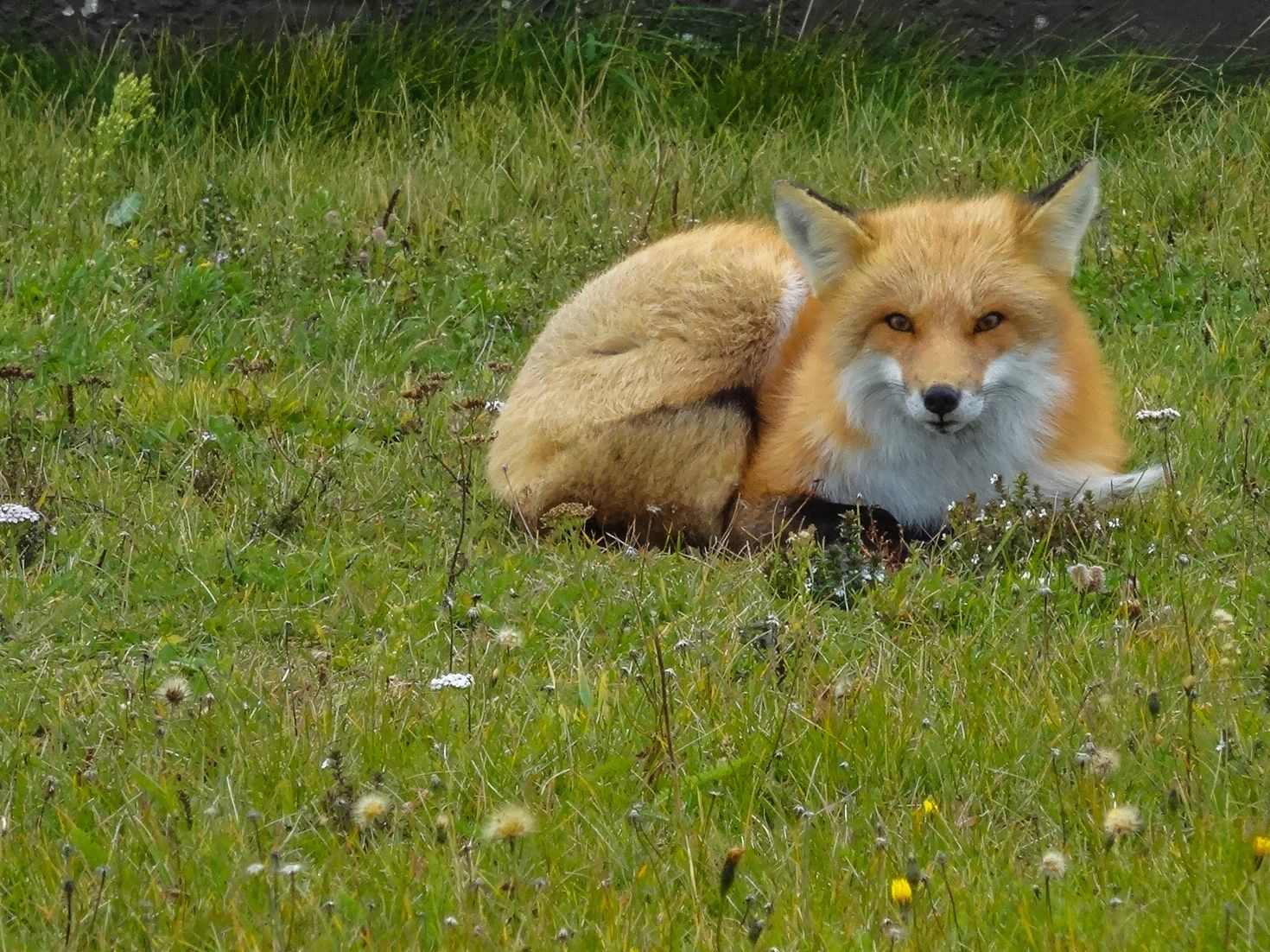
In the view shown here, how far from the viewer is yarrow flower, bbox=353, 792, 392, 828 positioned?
2988mm

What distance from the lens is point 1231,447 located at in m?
5.81

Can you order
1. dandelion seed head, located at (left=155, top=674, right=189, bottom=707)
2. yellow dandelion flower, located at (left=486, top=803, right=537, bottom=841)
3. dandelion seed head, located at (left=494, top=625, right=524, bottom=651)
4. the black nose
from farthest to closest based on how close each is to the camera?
the black nose → dandelion seed head, located at (left=494, top=625, right=524, bottom=651) → dandelion seed head, located at (left=155, top=674, right=189, bottom=707) → yellow dandelion flower, located at (left=486, top=803, right=537, bottom=841)

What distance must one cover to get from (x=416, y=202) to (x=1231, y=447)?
4248mm

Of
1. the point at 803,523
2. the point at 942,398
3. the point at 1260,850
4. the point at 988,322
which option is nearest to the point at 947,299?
the point at 988,322

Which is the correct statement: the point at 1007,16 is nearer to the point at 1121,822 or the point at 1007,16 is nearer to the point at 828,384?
→ the point at 828,384

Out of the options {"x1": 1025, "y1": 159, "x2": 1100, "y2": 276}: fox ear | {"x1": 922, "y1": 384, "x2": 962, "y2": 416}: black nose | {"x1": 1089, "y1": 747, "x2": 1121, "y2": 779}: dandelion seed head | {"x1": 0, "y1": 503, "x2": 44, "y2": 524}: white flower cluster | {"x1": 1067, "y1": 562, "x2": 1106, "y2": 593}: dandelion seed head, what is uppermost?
{"x1": 1025, "y1": 159, "x2": 1100, "y2": 276}: fox ear

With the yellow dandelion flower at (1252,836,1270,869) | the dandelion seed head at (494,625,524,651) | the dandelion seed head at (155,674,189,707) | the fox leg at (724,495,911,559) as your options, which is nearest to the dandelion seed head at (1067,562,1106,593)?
the fox leg at (724,495,911,559)

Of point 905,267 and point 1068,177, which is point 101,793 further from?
point 1068,177

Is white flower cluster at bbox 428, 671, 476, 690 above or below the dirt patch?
below

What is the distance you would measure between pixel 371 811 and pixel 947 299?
8.32ft

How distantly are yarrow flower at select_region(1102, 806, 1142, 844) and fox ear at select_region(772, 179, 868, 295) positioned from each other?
2609 mm

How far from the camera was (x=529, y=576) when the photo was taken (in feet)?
15.9

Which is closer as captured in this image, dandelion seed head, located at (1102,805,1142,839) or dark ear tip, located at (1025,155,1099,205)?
dandelion seed head, located at (1102,805,1142,839)

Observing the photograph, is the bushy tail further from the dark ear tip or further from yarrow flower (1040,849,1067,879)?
yarrow flower (1040,849,1067,879)
